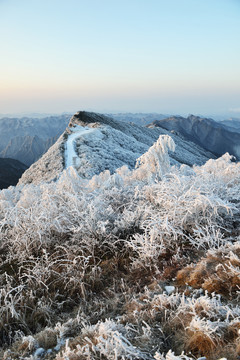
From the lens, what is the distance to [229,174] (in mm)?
6309

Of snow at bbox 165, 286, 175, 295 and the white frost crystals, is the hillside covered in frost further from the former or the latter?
the white frost crystals

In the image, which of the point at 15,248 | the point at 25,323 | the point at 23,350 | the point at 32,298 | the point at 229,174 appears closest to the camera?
the point at 23,350

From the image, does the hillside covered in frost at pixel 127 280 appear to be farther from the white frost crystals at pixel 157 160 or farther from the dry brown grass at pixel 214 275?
the white frost crystals at pixel 157 160

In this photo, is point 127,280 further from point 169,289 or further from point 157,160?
point 157,160

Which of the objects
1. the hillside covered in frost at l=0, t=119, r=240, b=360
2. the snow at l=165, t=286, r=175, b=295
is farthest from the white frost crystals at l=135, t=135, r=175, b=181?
the snow at l=165, t=286, r=175, b=295

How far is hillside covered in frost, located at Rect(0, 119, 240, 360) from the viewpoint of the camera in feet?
7.11

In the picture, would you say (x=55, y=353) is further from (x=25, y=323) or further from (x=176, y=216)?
(x=176, y=216)

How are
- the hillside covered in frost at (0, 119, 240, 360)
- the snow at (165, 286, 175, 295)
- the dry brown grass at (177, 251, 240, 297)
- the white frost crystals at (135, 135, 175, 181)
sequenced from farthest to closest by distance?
1. the white frost crystals at (135, 135, 175, 181)
2. the snow at (165, 286, 175, 295)
3. the dry brown grass at (177, 251, 240, 297)
4. the hillside covered in frost at (0, 119, 240, 360)

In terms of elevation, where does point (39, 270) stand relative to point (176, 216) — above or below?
below

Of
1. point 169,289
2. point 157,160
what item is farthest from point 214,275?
point 157,160

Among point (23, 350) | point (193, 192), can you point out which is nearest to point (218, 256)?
point (193, 192)

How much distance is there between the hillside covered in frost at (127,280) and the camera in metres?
2.17

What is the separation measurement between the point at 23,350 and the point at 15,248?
2532mm

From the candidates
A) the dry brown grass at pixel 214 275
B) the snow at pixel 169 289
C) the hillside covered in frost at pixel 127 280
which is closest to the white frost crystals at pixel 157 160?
the hillside covered in frost at pixel 127 280
